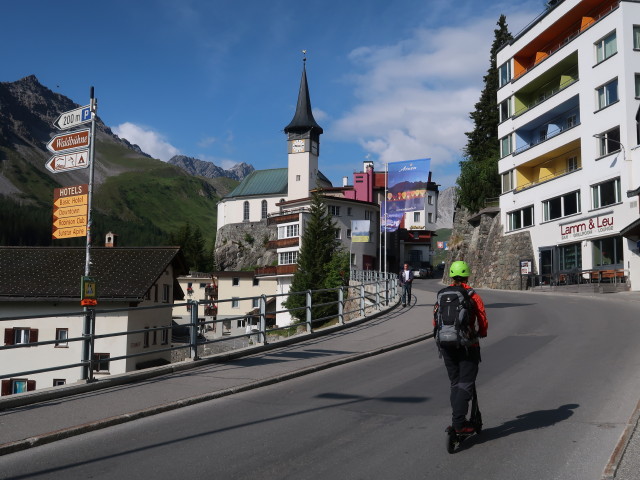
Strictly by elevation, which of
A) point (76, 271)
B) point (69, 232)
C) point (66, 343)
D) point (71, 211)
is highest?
point (71, 211)

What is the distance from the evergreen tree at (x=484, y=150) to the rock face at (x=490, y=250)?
7.51 feet

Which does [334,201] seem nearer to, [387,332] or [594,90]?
[594,90]

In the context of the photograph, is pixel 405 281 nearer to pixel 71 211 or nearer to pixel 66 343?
pixel 71 211

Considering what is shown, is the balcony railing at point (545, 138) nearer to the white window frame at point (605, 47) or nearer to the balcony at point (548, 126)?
the balcony at point (548, 126)

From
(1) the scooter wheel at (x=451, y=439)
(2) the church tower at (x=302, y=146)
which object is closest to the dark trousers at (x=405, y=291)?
(1) the scooter wheel at (x=451, y=439)

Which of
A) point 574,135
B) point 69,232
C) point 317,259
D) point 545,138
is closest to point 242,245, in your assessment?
point 317,259

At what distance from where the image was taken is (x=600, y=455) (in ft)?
19.9

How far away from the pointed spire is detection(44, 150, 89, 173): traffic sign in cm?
9162

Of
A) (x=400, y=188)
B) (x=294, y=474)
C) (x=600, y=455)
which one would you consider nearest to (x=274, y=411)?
(x=294, y=474)

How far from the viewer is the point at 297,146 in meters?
103

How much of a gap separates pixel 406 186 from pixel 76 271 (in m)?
22.5

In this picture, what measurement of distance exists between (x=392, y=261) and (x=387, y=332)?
2678 inches

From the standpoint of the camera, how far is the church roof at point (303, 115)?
10225cm

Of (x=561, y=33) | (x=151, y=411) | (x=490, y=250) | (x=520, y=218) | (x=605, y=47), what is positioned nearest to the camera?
(x=151, y=411)
